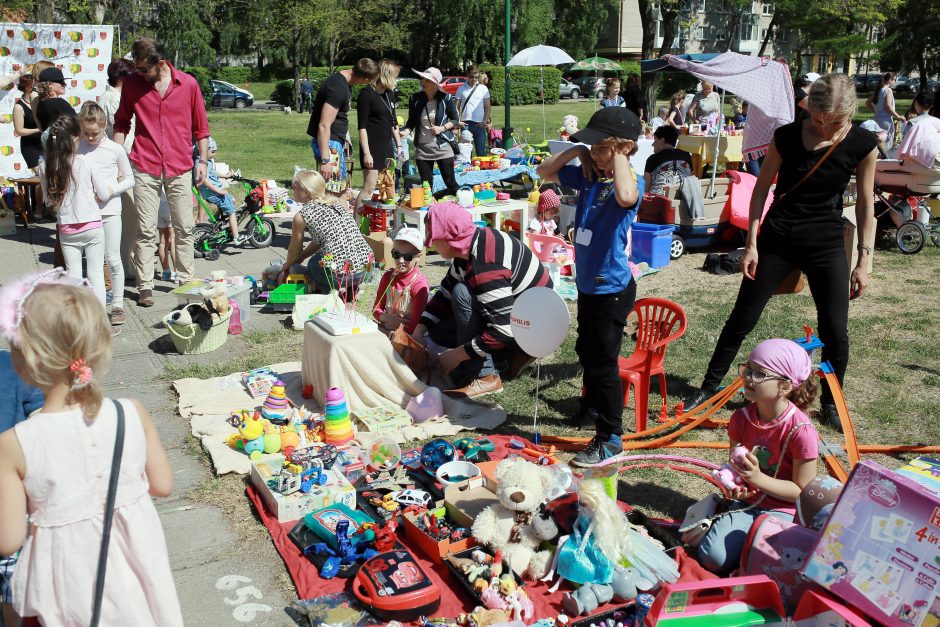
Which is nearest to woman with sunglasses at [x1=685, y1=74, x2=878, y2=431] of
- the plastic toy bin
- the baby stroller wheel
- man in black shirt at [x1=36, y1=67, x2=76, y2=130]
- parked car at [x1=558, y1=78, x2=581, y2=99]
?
the plastic toy bin

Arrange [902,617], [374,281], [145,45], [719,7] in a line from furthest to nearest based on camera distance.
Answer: [719,7]
[374,281]
[145,45]
[902,617]

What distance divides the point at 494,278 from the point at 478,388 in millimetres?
751

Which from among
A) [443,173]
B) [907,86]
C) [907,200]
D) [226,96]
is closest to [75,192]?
[443,173]

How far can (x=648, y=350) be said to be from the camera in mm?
Answer: 4840

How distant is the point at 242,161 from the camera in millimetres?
15617

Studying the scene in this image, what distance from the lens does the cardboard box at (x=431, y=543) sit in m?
3.48

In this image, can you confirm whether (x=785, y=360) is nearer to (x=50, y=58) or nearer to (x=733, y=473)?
(x=733, y=473)

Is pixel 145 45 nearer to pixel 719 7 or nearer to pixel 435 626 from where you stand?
pixel 435 626

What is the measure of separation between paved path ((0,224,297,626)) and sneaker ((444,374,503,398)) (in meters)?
1.61

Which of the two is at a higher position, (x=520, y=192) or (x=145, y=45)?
(x=145, y=45)

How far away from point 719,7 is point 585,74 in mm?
13917

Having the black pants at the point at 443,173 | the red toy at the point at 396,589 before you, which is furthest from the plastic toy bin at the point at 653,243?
the red toy at the point at 396,589

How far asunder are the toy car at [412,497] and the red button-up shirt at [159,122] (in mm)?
4171

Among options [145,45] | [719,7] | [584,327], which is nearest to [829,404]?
[584,327]
